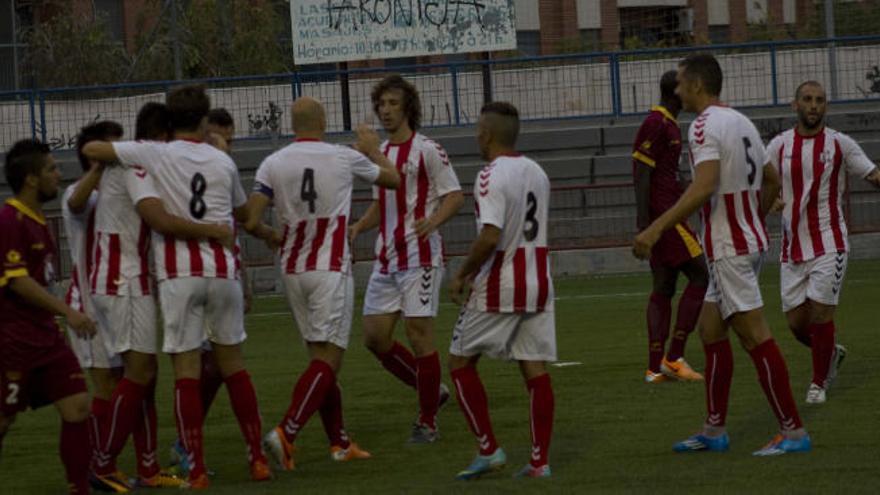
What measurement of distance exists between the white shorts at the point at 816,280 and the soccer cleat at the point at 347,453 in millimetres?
3233

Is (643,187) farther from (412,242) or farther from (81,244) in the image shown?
(81,244)

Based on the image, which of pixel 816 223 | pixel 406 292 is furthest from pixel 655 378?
pixel 406 292

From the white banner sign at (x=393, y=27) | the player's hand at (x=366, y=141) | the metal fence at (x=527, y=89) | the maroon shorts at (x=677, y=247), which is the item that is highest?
the white banner sign at (x=393, y=27)

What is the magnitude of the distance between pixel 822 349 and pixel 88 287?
483 cm

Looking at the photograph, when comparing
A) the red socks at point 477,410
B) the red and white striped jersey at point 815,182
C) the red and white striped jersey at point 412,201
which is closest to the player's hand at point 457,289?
the red socks at point 477,410

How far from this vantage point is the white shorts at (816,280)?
11344 millimetres

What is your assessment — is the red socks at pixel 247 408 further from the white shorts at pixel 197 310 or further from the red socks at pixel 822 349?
the red socks at pixel 822 349

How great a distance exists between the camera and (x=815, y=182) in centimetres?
1145

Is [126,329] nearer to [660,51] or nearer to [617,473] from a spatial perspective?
[617,473]

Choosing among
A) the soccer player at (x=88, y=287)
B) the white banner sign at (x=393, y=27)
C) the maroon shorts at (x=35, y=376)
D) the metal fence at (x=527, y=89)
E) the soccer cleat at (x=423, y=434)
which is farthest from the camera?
the white banner sign at (x=393, y=27)

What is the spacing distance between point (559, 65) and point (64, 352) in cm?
2140

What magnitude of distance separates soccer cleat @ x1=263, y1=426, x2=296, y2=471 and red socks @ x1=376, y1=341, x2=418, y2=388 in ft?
5.16

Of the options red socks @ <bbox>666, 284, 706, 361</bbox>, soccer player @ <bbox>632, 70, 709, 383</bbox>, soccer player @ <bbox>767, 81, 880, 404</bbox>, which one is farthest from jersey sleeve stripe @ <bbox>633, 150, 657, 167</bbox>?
soccer player @ <bbox>767, 81, 880, 404</bbox>

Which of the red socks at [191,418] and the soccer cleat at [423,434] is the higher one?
the red socks at [191,418]
